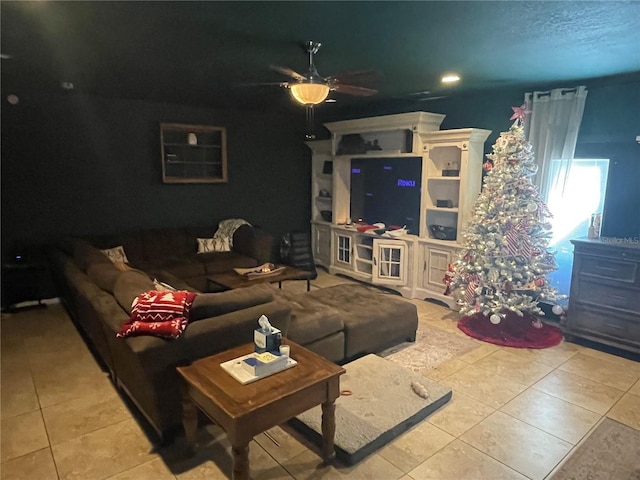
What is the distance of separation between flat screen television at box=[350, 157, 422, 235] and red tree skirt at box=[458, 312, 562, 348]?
61.1 inches

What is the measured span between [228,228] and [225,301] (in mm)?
3587

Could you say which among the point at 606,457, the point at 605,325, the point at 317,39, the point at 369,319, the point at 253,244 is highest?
the point at 317,39

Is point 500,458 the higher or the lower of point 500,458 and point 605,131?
the lower

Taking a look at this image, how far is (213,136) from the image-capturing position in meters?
6.25

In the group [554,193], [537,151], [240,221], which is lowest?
[240,221]

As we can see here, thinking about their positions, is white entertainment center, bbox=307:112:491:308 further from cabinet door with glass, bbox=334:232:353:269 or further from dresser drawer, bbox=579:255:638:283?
dresser drawer, bbox=579:255:638:283

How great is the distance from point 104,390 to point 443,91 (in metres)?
4.53

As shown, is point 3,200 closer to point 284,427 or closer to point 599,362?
point 284,427

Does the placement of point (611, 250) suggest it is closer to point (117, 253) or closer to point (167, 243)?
point (167, 243)

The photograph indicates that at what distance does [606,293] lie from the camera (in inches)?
154

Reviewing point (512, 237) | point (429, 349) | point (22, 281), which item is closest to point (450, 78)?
point (512, 237)

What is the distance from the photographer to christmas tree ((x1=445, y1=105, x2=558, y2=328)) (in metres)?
4.20

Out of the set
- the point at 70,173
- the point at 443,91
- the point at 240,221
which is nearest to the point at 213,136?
the point at 240,221

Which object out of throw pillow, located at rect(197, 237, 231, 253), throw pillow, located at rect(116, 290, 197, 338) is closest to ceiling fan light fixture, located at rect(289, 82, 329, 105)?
throw pillow, located at rect(116, 290, 197, 338)
